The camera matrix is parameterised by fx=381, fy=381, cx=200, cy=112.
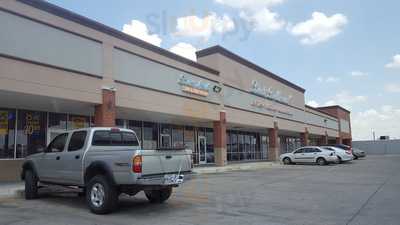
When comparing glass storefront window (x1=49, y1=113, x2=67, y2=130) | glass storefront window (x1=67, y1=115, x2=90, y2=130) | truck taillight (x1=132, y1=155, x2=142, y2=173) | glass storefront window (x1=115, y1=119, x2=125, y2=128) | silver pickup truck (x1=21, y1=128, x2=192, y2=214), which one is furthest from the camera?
glass storefront window (x1=115, y1=119, x2=125, y2=128)

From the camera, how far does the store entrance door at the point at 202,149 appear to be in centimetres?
3055

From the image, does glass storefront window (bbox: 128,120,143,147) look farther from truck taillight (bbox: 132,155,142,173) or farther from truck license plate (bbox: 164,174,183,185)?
truck taillight (bbox: 132,155,142,173)

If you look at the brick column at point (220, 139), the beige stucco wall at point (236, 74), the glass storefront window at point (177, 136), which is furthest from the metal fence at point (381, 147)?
the glass storefront window at point (177, 136)

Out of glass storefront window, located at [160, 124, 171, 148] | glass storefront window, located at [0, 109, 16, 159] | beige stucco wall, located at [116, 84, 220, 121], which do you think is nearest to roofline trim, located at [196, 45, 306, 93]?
beige stucco wall, located at [116, 84, 220, 121]

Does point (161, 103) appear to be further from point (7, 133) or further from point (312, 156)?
point (312, 156)

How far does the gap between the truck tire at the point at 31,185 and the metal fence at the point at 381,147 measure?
7089 centimetres

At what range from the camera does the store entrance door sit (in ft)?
100

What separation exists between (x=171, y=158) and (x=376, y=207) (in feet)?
18.3

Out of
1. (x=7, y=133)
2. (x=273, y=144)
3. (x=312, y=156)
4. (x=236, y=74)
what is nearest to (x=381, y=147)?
(x=273, y=144)

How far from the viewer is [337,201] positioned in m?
11.2

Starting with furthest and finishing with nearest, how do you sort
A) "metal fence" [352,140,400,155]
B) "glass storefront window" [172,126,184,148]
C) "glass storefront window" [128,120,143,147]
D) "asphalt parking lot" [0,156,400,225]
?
"metal fence" [352,140,400,155] → "glass storefront window" [172,126,184,148] → "glass storefront window" [128,120,143,147] → "asphalt parking lot" [0,156,400,225]

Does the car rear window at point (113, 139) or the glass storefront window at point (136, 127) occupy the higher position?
the glass storefront window at point (136, 127)

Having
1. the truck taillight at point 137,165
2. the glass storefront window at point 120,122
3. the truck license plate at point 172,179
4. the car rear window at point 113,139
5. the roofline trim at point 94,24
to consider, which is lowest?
the truck license plate at point 172,179

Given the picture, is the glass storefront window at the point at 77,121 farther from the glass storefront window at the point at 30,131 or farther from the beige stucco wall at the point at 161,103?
the beige stucco wall at the point at 161,103
